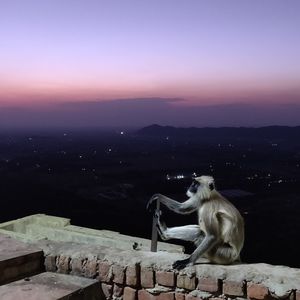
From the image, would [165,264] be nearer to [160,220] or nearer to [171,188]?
[160,220]

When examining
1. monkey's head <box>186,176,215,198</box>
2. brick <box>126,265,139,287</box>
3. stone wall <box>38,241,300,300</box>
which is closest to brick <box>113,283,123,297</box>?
stone wall <box>38,241,300,300</box>

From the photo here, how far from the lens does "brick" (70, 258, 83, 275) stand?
393cm

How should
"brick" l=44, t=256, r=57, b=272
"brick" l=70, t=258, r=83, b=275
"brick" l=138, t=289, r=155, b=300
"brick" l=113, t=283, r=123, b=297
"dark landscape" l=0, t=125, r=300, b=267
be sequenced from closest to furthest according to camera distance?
1. "brick" l=138, t=289, r=155, b=300
2. "brick" l=113, t=283, r=123, b=297
3. "brick" l=70, t=258, r=83, b=275
4. "brick" l=44, t=256, r=57, b=272
5. "dark landscape" l=0, t=125, r=300, b=267

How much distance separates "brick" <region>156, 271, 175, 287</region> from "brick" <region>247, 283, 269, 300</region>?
633mm

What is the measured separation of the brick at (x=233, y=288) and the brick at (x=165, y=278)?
44 cm

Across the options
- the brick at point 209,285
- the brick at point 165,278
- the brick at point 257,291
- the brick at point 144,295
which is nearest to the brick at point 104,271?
the brick at point 144,295

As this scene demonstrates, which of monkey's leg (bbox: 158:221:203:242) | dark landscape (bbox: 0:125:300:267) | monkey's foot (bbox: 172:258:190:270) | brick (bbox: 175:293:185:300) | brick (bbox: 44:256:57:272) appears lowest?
dark landscape (bbox: 0:125:300:267)

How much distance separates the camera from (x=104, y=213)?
4556 centimetres

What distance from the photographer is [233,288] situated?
343 centimetres

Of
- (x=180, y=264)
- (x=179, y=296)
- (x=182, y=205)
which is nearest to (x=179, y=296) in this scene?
(x=179, y=296)

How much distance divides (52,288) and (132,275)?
68 cm

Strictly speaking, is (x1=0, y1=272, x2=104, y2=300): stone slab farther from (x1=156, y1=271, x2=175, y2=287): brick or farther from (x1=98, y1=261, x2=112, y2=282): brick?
(x1=156, y1=271, x2=175, y2=287): brick

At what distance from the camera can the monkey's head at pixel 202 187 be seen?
393 cm

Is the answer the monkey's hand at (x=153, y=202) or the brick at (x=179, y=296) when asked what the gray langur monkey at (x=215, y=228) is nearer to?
the brick at (x=179, y=296)
